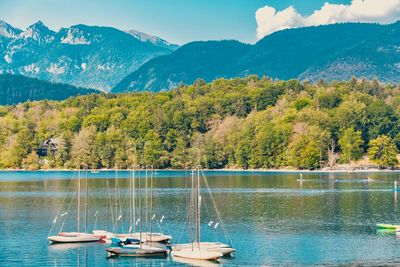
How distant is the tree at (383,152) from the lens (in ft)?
523

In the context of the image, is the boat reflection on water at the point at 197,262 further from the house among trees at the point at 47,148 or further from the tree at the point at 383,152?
the house among trees at the point at 47,148

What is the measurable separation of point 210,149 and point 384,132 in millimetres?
42436

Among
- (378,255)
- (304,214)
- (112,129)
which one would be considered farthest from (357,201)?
(112,129)

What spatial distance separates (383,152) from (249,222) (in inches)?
3902

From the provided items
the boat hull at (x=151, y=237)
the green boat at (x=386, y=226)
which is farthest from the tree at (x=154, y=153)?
the boat hull at (x=151, y=237)

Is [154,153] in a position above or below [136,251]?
above

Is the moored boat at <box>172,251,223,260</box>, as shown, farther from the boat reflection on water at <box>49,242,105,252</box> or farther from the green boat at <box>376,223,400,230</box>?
the green boat at <box>376,223,400,230</box>

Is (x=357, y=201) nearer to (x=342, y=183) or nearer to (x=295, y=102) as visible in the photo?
(x=342, y=183)

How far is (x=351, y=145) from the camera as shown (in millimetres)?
161750

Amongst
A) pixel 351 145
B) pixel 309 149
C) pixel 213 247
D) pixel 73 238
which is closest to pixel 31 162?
pixel 309 149

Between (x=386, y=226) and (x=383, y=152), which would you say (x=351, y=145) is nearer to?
(x=383, y=152)

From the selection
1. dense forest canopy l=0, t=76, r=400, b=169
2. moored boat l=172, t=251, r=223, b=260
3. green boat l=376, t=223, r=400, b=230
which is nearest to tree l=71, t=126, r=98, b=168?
dense forest canopy l=0, t=76, r=400, b=169

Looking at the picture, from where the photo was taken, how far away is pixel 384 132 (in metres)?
169

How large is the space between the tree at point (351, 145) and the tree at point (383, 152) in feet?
9.84
